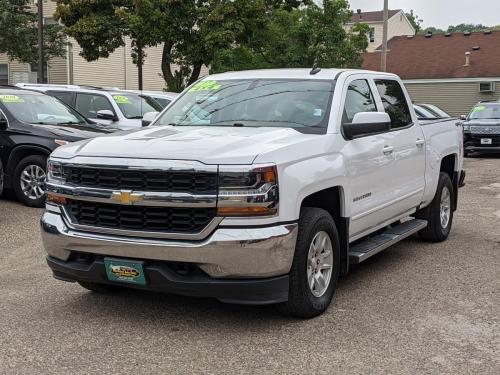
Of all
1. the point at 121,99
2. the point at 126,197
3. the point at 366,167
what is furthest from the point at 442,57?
the point at 126,197

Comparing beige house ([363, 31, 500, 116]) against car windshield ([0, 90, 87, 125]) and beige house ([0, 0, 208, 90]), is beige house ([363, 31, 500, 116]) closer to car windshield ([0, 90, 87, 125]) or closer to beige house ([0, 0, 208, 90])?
beige house ([0, 0, 208, 90])

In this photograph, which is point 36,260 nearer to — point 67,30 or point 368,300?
point 368,300

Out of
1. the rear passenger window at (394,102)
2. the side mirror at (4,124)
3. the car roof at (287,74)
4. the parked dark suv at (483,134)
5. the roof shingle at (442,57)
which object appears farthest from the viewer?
the roof shingle at (442,57)

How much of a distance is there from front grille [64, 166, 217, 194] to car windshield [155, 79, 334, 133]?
1251 mm

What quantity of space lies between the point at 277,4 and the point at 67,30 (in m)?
7.52

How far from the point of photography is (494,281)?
233 inches

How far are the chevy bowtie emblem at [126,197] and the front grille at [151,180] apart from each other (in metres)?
0.04

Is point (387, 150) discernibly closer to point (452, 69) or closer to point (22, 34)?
Result: point (22, 34)

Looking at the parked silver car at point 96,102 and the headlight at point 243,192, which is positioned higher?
the parked silver car at point 96,102

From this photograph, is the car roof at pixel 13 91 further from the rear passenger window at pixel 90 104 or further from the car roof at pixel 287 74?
the car roof at pixel 287 74

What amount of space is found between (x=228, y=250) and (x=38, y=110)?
7082 mm

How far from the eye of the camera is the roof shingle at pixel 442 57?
3918 centimetres

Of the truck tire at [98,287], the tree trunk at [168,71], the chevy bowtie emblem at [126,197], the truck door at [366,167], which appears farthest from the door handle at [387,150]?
the tree trunk at [168,71]

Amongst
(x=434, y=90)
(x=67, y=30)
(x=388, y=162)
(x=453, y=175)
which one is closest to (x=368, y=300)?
(x=388, y=162)
